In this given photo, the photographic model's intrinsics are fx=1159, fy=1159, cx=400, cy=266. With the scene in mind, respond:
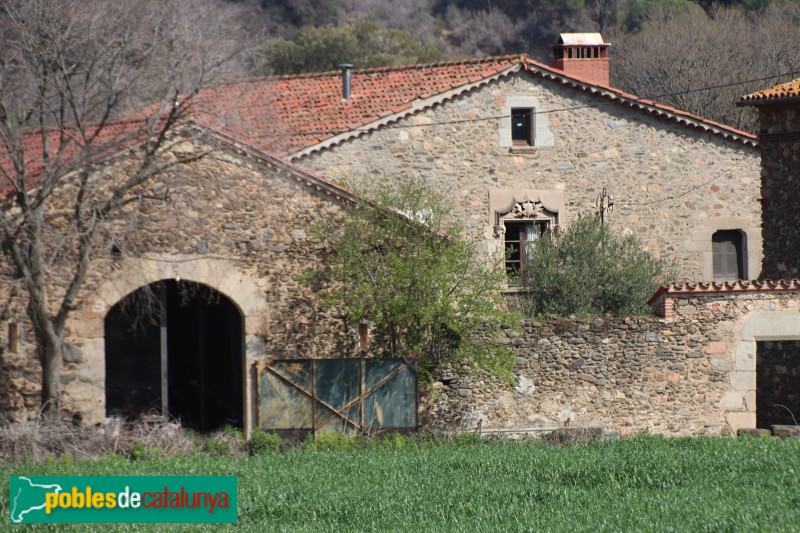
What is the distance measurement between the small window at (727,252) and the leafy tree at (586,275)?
12.2ft

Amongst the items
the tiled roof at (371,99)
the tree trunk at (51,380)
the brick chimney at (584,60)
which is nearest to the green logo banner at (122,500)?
the tree trunk at (51,380)

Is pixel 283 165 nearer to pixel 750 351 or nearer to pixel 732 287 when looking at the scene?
pixel 732 287

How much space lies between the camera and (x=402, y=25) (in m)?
54.2

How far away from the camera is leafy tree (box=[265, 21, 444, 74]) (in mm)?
44562

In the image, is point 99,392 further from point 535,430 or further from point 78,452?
point 535,430

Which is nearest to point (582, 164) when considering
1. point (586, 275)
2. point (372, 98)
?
point (586, 275)

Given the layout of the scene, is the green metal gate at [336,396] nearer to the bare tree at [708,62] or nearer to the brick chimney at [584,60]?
the brick chimney at [584,60]

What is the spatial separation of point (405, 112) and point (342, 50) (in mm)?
23958

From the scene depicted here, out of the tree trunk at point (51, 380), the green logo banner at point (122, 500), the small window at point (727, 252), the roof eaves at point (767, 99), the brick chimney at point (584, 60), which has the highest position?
the brick chimney at point (584, 60)

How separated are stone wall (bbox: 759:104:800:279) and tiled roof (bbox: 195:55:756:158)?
10.6ft

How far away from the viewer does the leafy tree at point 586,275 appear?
1947 cm

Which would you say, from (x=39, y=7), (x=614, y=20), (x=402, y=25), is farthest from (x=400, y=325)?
(x=402, y=25)

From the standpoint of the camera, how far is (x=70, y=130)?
1584 cm

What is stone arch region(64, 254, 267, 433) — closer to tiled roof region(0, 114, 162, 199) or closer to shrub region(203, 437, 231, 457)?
shrub region(203, 437, 231, 457)
